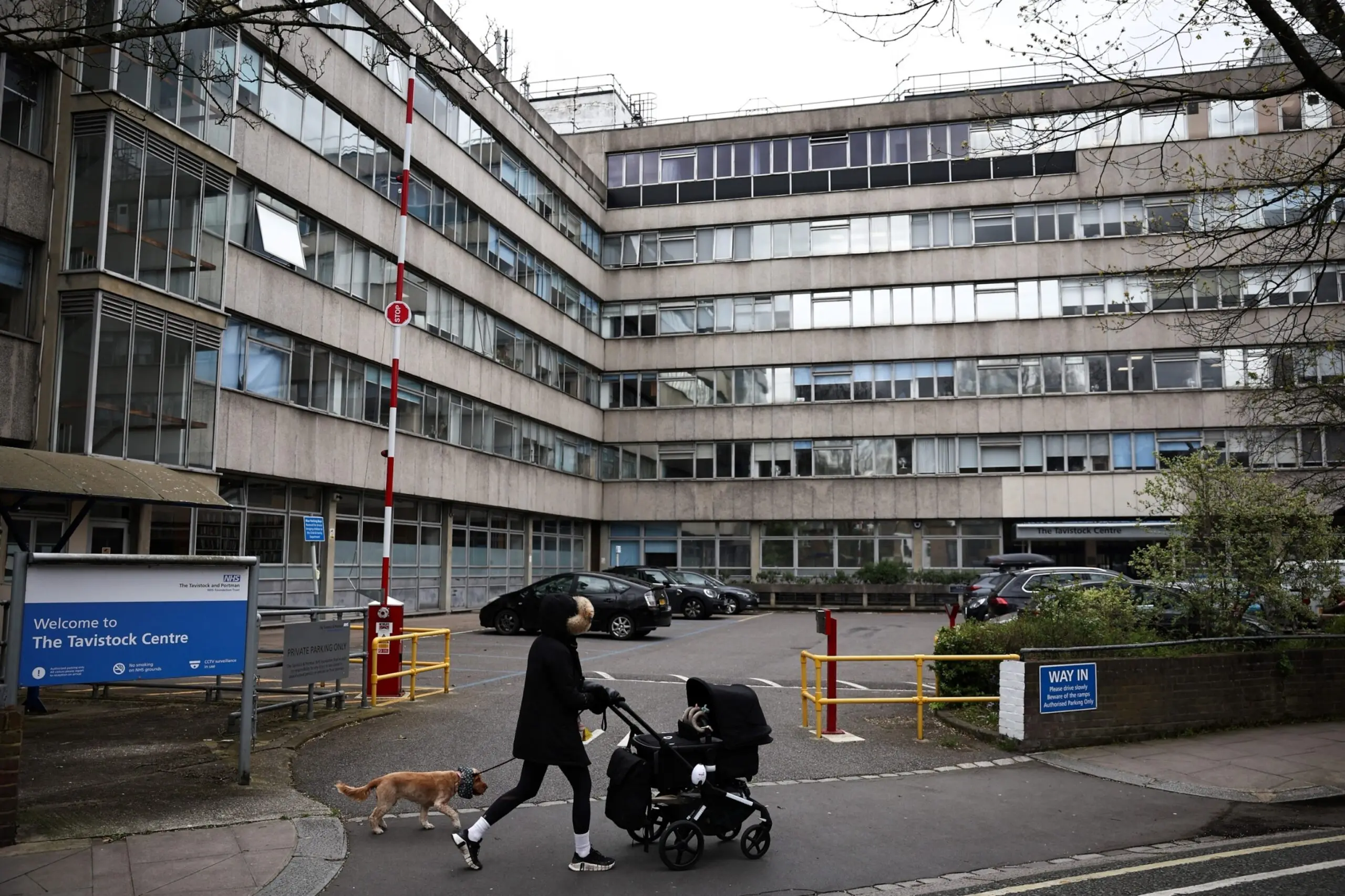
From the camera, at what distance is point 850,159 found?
146 ft

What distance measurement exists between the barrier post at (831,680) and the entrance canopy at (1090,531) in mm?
31090

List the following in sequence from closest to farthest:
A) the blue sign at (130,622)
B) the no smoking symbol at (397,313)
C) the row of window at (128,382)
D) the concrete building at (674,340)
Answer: the blue sign at (130,622) → the no smoking symbol at (397,313) → the row of window at (128,382) → the concrete building at (674,340)

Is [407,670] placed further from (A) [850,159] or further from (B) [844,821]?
(A) [850,159]

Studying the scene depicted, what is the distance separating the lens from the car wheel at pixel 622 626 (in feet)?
74.4

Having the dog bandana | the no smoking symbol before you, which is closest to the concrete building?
the no smoking symbol

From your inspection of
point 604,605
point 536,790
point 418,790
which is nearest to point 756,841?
point 536,790

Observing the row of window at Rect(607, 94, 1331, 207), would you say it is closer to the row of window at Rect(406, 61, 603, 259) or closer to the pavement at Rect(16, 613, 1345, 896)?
the row of window at Rect(406, 61, 603, 259)

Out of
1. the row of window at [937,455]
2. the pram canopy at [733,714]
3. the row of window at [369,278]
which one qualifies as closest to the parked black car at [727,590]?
the row of window at [937,455]

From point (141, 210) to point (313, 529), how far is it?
7.44 metres

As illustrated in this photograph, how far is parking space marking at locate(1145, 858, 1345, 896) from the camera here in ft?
20.0

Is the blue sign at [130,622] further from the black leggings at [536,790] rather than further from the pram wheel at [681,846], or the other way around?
the pram wheel at [681,846]

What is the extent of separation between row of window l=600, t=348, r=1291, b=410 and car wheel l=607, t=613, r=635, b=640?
22.9m

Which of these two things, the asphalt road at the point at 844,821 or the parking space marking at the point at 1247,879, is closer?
the parking space marking at the point at 1247,879

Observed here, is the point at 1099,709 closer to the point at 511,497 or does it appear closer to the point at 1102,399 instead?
the point at 511,497
